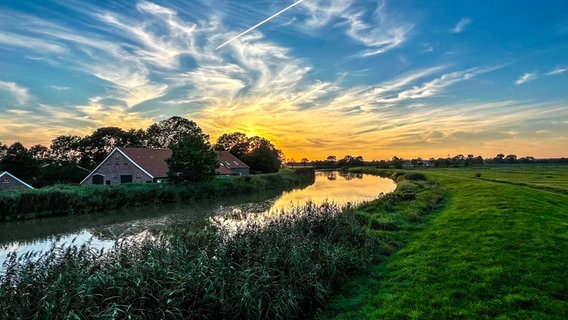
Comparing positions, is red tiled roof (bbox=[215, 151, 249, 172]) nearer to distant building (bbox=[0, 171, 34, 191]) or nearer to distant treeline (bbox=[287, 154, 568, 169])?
distant building (bbox=[0, 171, 34, 191])

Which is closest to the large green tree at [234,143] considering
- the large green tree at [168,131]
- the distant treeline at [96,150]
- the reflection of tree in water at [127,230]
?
the distant treeline at [96,150]

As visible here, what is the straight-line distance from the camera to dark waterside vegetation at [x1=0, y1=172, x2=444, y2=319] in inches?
194

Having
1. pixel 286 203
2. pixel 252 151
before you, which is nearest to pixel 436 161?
pixel 252 151

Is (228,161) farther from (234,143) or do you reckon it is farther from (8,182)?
(8,182)

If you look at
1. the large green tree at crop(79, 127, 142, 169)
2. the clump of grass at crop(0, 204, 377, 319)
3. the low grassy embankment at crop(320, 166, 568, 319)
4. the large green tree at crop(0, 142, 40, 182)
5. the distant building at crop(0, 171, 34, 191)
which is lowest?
the low grassy embankment at crop(320, 166, 568, 319)

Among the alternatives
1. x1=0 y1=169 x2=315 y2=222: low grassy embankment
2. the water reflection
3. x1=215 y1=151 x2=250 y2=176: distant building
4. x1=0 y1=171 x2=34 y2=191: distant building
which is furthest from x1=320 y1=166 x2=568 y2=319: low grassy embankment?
x1=215 y1=151 x2=250 y2=176: distant building

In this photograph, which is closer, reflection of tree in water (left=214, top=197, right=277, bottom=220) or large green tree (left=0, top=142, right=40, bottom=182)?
reflection of tree in water (left=214, top=197, right=277, bottom=220)

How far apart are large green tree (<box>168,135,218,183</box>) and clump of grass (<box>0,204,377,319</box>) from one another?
21997mm

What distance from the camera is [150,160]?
120ft

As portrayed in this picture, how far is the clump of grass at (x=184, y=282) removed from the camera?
4.90 meters

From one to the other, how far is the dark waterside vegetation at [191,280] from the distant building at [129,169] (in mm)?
27406

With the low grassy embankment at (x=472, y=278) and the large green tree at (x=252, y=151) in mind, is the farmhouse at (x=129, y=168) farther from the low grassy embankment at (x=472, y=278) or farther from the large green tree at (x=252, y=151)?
the low grassy embankment at (x=472, y=278)

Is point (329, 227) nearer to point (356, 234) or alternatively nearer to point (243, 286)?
point (356, 234)

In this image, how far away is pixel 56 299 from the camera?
4.85m
